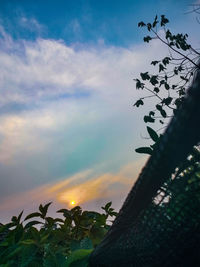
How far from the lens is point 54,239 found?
7.29 feet

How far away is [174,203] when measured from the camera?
2.57ft

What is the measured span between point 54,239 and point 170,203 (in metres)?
1.68

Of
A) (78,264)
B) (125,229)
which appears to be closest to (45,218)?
(78,264)

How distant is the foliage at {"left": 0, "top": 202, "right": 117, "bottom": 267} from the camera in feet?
5.12

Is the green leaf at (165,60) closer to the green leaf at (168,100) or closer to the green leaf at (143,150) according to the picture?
the green leaf at (168,100)

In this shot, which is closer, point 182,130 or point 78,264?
point 182,130

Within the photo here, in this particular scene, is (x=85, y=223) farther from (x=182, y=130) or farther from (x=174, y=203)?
(x=182, y=130)

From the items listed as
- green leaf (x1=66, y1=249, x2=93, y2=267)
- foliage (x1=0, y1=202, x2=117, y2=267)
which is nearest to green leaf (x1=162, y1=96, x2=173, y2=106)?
foliage (x1=0, y1=202, x2=117, y2=267)

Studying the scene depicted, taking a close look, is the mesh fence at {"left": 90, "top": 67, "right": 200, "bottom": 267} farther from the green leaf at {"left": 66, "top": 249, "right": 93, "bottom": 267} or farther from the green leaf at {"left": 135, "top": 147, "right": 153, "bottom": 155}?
the green leaf at {"left": 135, "top": 147, "right": 153, "bottom": 155}

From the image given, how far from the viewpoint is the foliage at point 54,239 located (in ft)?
5.12

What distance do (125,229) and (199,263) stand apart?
30 centimetres

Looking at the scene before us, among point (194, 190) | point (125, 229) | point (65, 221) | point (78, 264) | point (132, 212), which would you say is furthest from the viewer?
point (65, 221)

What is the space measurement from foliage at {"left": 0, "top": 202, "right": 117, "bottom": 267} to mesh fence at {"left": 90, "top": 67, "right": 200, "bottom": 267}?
63 centimetres

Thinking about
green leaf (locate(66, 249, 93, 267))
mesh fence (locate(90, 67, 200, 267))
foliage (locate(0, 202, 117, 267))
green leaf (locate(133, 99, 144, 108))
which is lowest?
mesh fence (locate(90, 67, 200, 267))
